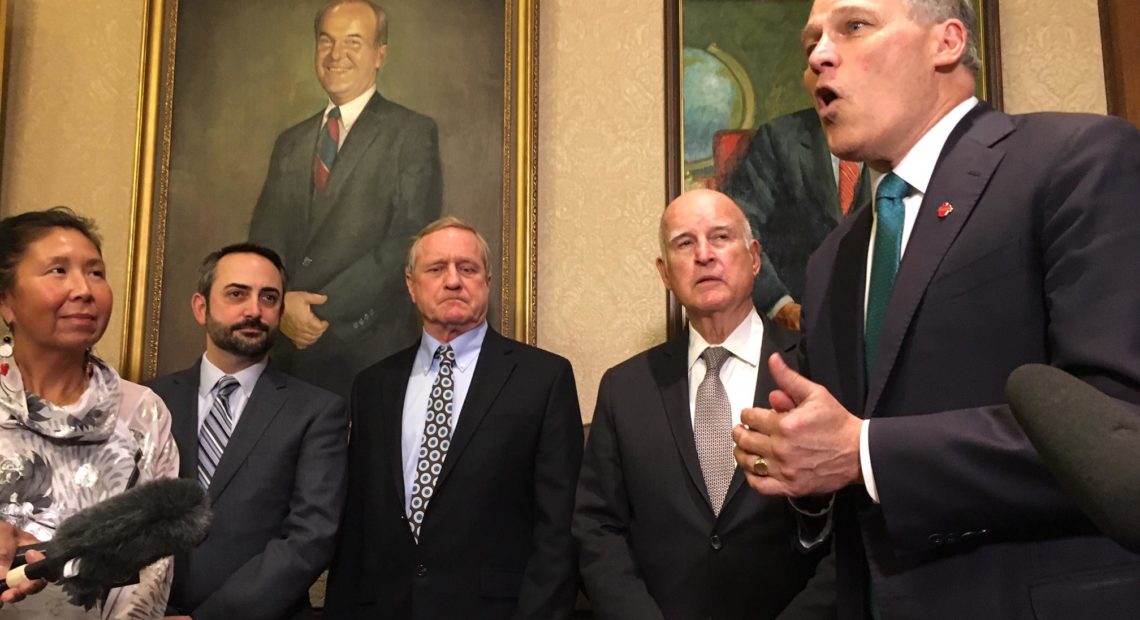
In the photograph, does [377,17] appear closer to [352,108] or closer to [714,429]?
[352,108]

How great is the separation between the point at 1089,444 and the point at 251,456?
9.69 ft

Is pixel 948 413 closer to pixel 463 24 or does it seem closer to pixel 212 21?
pixel 463 24

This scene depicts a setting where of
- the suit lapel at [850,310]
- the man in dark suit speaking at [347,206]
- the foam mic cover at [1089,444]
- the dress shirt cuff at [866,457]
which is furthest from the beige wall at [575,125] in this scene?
the foam mic cover at [1089,444]

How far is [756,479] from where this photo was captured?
1649mm

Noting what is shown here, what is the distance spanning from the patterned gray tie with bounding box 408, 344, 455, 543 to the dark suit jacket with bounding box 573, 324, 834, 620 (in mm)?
523

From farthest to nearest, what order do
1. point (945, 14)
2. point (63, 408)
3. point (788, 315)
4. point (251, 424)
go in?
point (788, 315) → point (251, 424) → point (63, 408) → point (945, 14)

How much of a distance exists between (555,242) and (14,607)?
7.64 ft

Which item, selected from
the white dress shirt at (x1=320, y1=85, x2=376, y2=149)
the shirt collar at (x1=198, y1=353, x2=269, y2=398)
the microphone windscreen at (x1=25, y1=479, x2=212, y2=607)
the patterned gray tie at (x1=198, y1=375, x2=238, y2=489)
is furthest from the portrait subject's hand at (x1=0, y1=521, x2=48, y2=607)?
the white dress shirt at (x1=320, y1=85, x2=376, y2=149)

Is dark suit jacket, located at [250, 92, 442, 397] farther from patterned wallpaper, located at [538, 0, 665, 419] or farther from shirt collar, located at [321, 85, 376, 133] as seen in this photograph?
patterned wallpaper, located at [538, 0, 665, 419]

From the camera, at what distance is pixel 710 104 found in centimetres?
407

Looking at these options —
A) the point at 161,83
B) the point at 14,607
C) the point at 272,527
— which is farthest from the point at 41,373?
the point at 161,83

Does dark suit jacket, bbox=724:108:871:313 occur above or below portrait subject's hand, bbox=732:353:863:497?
above

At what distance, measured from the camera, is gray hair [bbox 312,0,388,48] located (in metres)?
4.15

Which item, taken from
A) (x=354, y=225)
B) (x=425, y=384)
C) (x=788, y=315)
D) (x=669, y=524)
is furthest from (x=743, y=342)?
(x=354, y=225)
